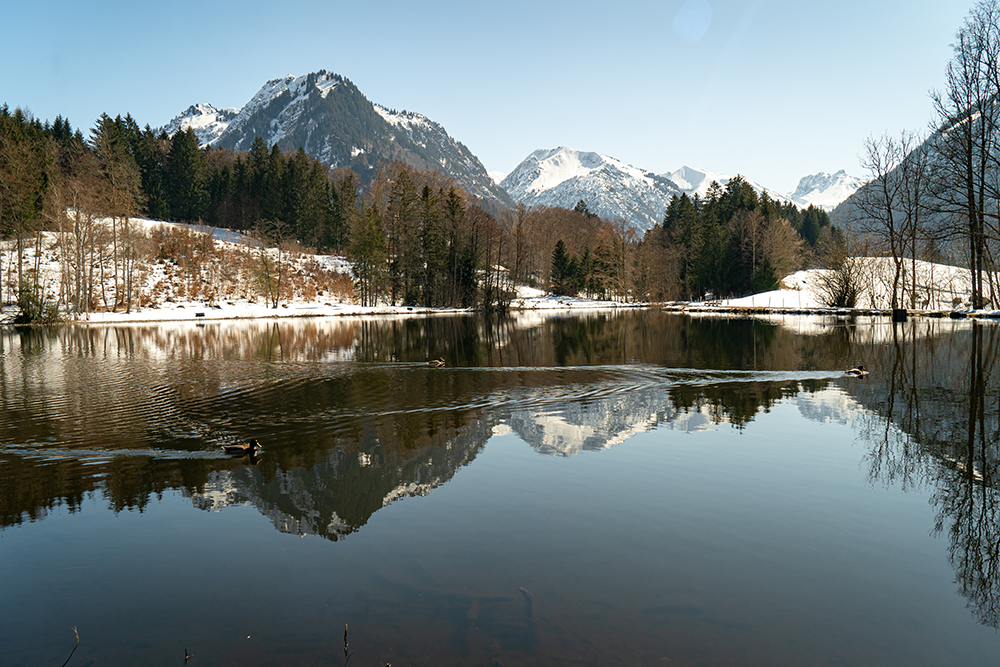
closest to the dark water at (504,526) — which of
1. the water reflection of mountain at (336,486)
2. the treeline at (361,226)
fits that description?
the water reflection of mountain at (336,486)

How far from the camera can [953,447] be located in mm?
10297

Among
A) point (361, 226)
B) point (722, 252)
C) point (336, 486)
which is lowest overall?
point (336, 486)

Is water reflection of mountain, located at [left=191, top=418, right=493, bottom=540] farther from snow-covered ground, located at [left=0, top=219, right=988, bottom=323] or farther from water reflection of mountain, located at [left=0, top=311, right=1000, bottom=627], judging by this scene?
snow-covered ground, located at [left=0, top=219, right=988, bottom=323]

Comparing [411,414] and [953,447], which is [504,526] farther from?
[953,447]

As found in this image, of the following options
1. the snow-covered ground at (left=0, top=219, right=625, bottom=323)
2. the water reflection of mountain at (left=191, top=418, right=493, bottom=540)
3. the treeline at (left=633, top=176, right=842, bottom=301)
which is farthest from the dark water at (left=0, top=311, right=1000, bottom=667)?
the treeline at (left=633, top=176, right=842, bottom=301)

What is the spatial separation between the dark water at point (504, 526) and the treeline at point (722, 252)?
258 feet

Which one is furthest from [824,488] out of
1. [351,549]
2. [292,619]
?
[292,619]

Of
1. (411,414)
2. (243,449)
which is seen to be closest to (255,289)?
(411,414)

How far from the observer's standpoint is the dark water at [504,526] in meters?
4.86

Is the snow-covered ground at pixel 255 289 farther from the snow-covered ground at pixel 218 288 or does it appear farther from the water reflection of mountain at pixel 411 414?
the water reflection of mountain at pixel 411 414

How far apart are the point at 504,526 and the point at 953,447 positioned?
8.71 metres

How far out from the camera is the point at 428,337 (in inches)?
1478

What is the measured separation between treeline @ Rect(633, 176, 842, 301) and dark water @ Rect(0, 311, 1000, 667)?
78.7 metres

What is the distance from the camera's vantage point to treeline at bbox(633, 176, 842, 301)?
89.9 metres
